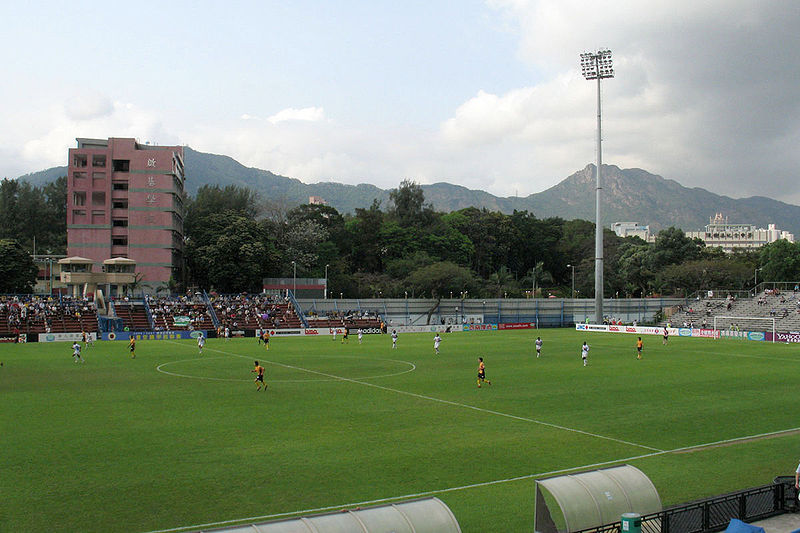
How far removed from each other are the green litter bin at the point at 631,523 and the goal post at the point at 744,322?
68965 millimetres

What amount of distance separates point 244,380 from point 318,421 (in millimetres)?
12117

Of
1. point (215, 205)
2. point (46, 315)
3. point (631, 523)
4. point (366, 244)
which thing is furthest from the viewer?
point (366, 244)

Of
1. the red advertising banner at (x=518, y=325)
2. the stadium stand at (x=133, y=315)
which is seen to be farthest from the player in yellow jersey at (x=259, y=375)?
the red advertising banner at (x=518, y=325)

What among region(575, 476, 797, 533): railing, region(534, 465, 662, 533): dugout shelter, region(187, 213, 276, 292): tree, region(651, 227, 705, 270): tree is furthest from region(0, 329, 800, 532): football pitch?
region(651, 227, 705, 270): tree

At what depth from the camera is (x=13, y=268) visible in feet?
281

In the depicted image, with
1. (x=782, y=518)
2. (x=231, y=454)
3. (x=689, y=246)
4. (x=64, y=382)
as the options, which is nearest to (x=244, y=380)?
(x=64, y=382)

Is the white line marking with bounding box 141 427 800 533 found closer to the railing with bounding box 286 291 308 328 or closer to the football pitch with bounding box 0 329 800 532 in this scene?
the football pitch with bounding box 0 329 800 532

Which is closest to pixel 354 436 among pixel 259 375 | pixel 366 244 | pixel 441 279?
pixel 259 375

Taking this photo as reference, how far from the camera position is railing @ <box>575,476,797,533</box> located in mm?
11867

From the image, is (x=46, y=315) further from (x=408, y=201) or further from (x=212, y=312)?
(x=408, y=201)

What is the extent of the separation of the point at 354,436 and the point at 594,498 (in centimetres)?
1142

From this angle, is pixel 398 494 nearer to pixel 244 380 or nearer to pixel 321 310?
pixel 244 380

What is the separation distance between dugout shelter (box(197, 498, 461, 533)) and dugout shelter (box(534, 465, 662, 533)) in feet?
6.70

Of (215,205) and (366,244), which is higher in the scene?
(215,205)
